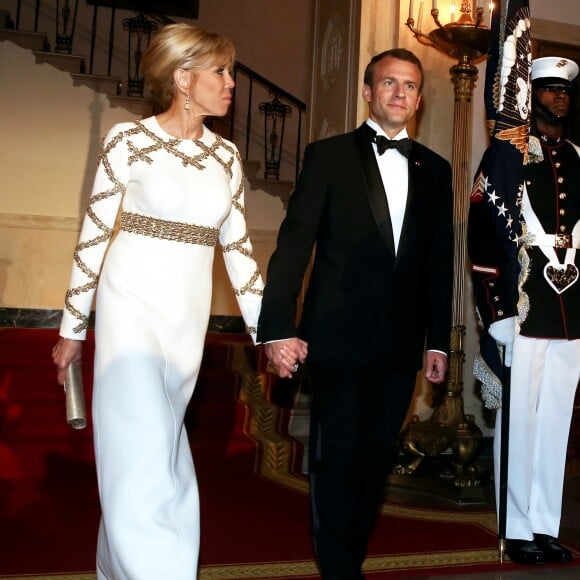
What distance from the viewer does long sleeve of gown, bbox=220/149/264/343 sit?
2.88 meters

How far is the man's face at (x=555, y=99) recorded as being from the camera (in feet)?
11.6

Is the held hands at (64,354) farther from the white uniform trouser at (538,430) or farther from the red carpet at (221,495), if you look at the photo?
the white uniform trouser at (538,430)

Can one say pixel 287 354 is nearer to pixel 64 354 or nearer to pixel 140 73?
pixel 64 354

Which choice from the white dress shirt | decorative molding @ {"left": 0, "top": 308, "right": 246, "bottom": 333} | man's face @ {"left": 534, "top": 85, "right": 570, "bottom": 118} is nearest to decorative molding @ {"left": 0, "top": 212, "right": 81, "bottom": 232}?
decorative molding @ {"left": 0, "top": 308, "right": 246, "bottom": 333}

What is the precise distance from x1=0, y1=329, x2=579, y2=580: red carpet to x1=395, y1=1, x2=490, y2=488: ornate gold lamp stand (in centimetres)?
53

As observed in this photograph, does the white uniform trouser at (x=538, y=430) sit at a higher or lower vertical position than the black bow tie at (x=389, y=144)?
lower

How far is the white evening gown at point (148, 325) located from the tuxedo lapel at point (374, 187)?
464 millimetres

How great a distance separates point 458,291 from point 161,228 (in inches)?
104

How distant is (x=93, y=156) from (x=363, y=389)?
19.5ft

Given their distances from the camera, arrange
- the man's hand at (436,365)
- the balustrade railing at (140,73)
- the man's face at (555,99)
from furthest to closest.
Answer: the balustrade railing at (140,73) → the man's face at (555,99) → the man's hand at (436,365)

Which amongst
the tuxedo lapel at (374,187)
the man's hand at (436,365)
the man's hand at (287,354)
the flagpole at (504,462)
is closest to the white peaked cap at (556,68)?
the tuxedo lapel at (374,187)

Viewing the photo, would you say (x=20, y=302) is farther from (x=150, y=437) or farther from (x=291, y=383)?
(x=150, y=437)

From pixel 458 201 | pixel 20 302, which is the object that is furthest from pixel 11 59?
pixel 458 201

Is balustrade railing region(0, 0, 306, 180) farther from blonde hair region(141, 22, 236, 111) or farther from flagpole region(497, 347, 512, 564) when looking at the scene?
blonde hair region(141, 22, 236, 111)
